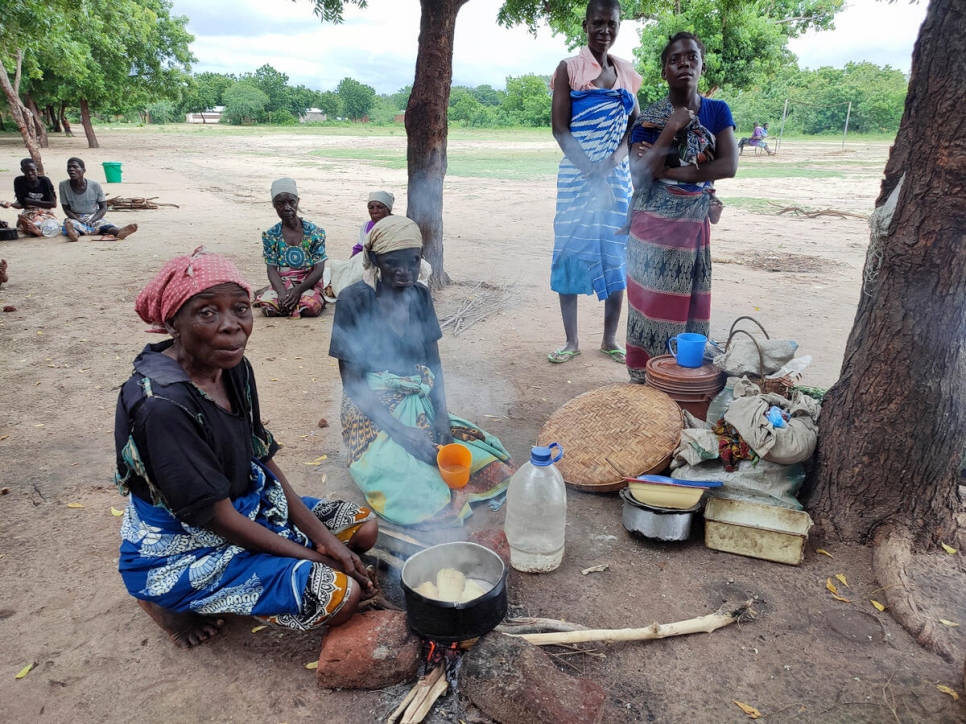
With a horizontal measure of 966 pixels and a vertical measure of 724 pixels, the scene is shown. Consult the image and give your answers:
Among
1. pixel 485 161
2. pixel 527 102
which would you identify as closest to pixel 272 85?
pixel 527 102

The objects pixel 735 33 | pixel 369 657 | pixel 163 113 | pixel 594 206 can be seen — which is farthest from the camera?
pixel 163 113

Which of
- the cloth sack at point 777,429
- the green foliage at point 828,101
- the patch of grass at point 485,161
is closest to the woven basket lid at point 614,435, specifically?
the cloth sack at point 777,429

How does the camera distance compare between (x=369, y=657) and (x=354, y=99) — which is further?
(x=354, y=99)

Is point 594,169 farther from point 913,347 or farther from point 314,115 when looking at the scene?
point 314,115

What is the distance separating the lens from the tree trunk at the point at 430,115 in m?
5.78

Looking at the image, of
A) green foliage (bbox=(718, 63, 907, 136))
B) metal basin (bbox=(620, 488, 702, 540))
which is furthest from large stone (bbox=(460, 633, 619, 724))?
green foliage (bbox=(718, 63, 907, 136))

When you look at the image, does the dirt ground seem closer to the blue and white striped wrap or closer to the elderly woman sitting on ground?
the elderly woman sitting on ground

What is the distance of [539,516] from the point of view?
262 centimetres

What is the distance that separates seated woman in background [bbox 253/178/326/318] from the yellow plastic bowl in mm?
4262

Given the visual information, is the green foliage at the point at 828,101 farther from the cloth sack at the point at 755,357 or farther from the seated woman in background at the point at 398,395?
the seated woman in background at the point at 398,395

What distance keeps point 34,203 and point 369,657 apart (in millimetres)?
10577

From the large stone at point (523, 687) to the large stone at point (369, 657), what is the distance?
0.21 m

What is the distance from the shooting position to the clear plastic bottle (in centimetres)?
258

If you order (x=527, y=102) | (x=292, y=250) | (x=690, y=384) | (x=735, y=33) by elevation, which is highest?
(x=527, y=102)
